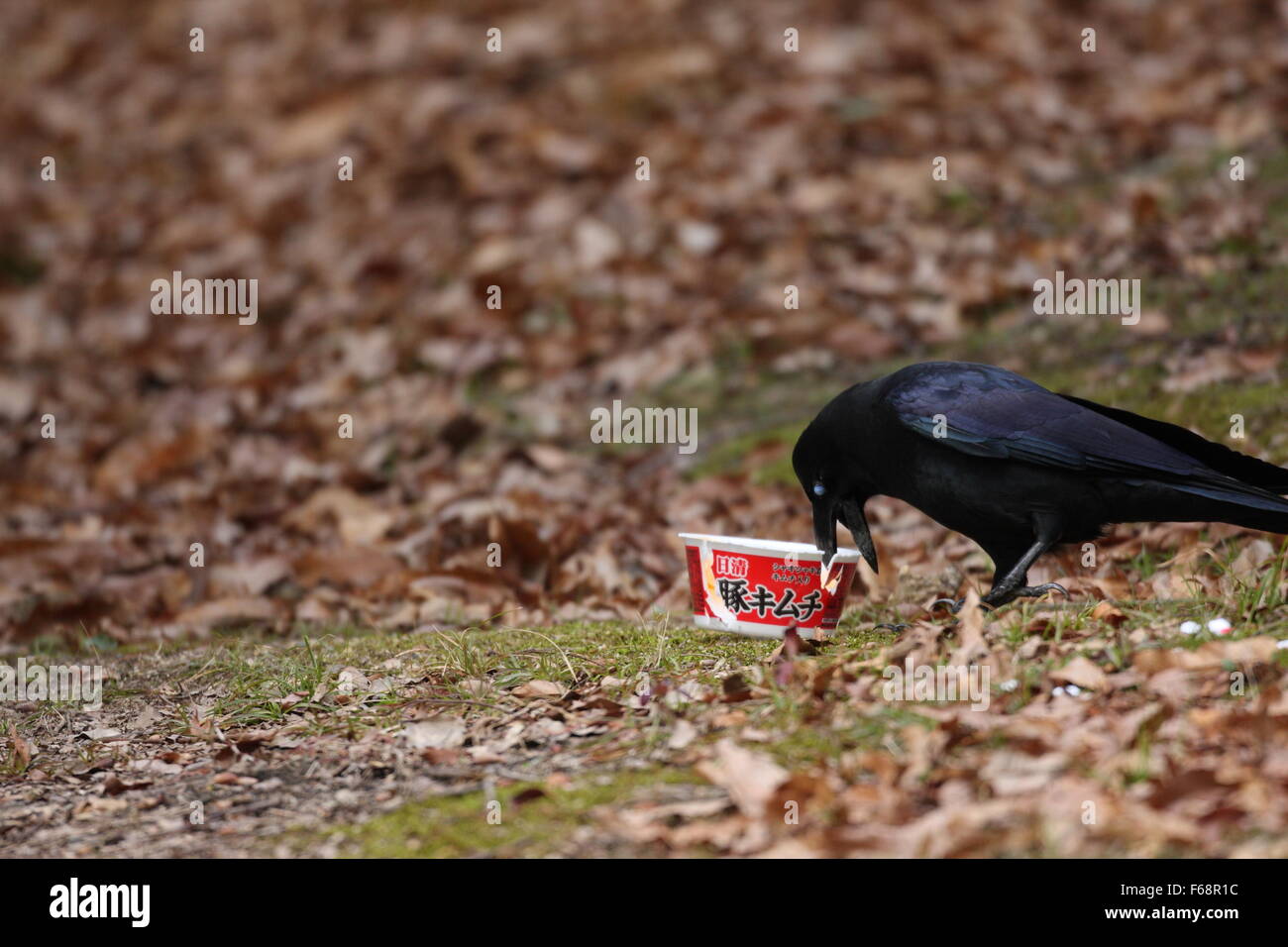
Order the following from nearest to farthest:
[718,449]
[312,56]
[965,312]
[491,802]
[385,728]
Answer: [491,802] → [385,728] → [718,449] → [965,312] → [312,56]

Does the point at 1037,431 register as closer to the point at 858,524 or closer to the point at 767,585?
the point at 858,524

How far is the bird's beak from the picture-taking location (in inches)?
161

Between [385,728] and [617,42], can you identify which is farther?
[617,42]

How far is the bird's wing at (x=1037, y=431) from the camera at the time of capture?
3621 millimetres

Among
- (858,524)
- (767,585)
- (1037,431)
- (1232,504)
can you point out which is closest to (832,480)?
(858,524)

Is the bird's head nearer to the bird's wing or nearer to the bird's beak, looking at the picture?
the bird's beak

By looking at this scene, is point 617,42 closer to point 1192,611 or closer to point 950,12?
point 950,12

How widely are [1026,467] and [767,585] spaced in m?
0.84

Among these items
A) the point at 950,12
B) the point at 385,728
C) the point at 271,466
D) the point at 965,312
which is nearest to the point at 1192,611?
→ the point at 385,728

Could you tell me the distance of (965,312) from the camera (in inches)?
276

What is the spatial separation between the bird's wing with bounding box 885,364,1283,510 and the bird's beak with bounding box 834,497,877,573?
17.2 inches

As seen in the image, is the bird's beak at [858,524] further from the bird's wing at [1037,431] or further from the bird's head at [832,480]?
the bird's wing at [1037,431]

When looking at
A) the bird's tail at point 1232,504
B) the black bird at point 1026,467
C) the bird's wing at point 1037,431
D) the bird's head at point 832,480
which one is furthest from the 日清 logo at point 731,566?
the bird's tail at point 1232,504

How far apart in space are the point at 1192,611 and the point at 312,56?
1037 cm
